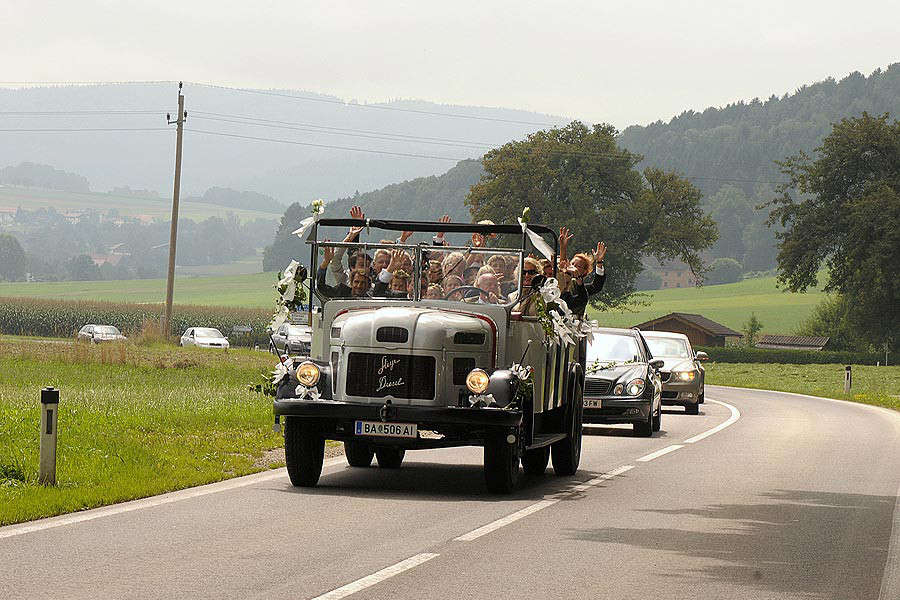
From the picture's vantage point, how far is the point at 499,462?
41.9ft

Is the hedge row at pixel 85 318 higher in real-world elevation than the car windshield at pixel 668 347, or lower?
lower

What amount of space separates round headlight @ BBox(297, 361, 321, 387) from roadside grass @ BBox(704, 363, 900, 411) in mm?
33021

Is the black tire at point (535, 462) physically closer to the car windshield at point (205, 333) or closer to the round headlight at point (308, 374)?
the round headlight at point (308, 374)

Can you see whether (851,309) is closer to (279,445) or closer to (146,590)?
(279,445)

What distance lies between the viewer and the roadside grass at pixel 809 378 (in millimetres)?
50862

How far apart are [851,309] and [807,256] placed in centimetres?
859

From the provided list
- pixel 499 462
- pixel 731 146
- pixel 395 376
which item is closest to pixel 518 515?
pixel 499 462

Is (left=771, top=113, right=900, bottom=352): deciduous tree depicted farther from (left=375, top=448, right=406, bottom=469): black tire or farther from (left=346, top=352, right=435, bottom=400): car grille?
(left=346, top=352, right=435, bottom=400): car grille

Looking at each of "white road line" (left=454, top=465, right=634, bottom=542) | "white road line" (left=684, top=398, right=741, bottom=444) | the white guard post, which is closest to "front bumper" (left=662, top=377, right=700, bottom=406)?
"white road line" (left=684, top=398, right=741, bottom=444)

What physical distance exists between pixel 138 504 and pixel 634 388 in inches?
463

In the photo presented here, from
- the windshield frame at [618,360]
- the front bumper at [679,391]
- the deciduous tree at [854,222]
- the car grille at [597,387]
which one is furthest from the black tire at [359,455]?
the deciduous tree at [854,222]

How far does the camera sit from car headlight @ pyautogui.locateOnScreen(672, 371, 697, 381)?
98.5 ft

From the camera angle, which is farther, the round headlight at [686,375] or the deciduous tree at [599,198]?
the deciduous tree at [599,198]

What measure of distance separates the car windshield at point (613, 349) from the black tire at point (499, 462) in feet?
34.3
